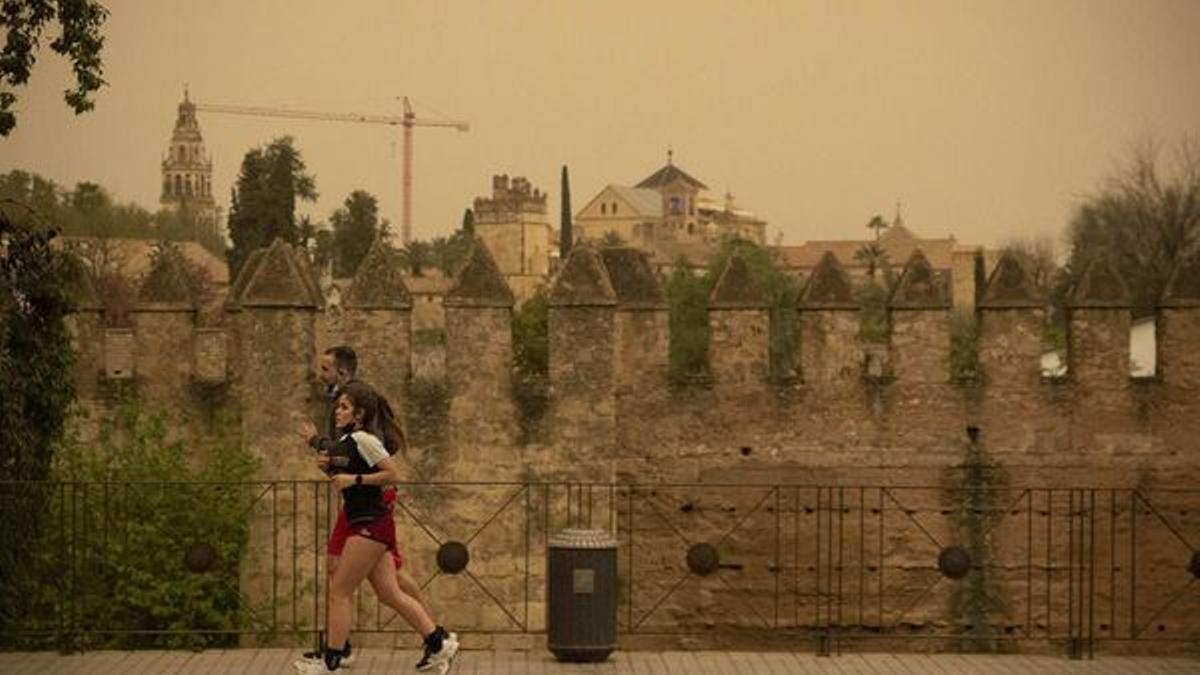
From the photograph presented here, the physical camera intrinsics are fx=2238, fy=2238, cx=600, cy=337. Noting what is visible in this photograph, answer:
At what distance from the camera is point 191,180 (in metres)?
139

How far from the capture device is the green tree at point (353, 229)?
98.5 meters

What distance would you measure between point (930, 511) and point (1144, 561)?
6.83ft

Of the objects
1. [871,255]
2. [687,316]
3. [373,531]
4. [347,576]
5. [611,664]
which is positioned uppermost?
[871,255]

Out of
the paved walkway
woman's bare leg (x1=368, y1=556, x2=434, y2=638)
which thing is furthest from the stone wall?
woman's bare leg (x1=368, y1=556, x2=434, y2=638)

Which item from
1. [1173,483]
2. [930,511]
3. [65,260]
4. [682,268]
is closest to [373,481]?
[65,260]

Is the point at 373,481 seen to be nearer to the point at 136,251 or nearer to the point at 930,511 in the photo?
the point at 930,511

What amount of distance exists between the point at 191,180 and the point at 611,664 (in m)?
126

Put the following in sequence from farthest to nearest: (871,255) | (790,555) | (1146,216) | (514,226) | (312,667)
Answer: (514,226) → (871,255) → (1146,216) → (790,555) → (312,667)

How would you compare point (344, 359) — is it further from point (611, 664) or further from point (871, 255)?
point (871, 255)

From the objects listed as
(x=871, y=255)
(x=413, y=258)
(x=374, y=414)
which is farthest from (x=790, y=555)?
(x=871, y=255)

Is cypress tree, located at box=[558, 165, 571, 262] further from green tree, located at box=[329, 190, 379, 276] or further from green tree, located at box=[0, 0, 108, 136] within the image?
green tree, located at box=[0, 0, 108, 136]

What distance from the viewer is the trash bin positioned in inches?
622

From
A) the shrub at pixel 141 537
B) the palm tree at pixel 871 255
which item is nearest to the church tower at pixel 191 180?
the palm tree at pixel 871 255

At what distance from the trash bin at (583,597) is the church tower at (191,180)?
79747 mm
